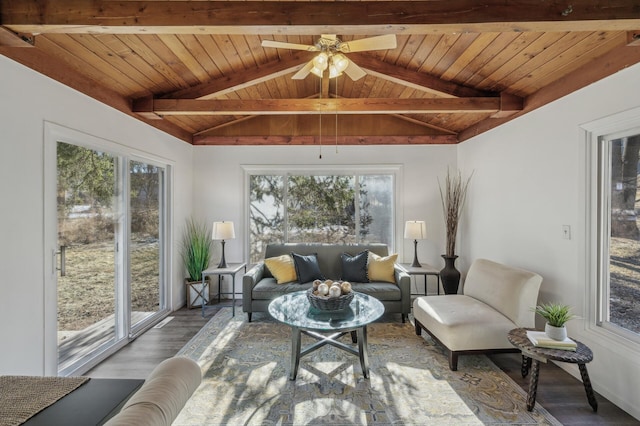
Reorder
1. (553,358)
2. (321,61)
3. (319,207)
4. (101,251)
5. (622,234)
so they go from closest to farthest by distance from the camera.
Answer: (553,358)
(622,234)
(321,61)
(101,251)
(319,207)

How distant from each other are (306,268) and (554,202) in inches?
109

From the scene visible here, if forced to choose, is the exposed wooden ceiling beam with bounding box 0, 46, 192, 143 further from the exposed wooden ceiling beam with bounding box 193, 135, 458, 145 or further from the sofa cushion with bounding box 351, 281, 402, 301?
the sofa cushion with bounding box 351, 281, 402, 301

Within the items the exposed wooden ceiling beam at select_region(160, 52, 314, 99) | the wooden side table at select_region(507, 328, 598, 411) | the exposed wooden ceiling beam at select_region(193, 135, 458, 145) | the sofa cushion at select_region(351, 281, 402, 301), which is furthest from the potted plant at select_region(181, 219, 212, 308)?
the wooden side table at select_region(507, 328, 598, 411)

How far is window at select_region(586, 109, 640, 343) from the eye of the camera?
7.14 ft

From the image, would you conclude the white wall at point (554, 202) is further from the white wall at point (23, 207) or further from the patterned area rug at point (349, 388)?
the white wall at point (23, 207)

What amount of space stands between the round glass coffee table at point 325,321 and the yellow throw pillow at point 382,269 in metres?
0.94

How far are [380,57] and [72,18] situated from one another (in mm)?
2667

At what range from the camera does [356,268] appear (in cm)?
396

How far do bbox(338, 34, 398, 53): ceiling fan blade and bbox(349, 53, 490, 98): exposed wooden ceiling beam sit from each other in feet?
3.54

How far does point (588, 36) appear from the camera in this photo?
2174 mm

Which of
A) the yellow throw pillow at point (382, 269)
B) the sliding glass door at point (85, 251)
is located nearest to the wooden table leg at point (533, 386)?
the yellow throw pillow at point (382, 269)

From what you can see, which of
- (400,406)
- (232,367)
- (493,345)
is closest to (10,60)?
(232,367)

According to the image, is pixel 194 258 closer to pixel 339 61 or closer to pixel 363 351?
pixel 363 351

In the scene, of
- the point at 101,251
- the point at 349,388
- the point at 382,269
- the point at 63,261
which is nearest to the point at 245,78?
the point at 101,251
